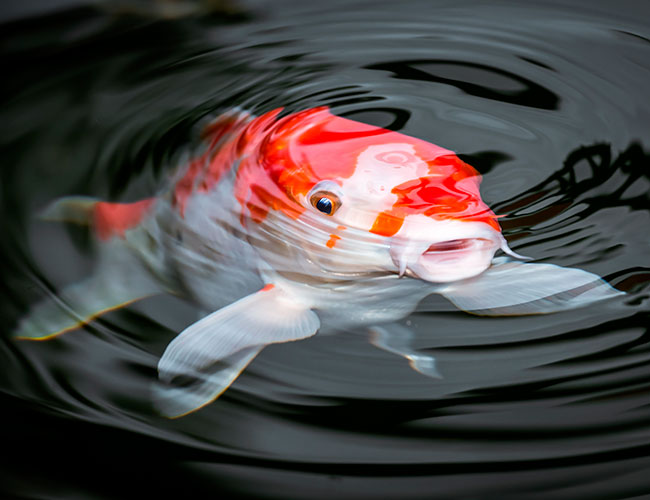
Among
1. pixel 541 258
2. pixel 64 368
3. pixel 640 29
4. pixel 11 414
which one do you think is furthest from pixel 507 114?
pixel 11 414

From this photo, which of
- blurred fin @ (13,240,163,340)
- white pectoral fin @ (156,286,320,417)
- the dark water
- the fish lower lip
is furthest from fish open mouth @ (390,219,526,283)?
blurred fin @ (13,240,163,340)

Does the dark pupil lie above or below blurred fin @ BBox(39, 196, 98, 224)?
above

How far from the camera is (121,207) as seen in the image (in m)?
1.51

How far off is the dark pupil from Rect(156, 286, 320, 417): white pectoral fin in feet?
0.64

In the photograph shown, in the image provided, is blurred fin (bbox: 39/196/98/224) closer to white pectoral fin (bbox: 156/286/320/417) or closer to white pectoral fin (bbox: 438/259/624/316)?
white pectoral fin (bbox: 156/286/320/417)

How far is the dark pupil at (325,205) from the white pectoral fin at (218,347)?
0.20 m

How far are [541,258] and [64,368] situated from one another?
2.99ft

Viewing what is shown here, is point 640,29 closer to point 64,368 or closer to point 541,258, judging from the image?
point 541,258

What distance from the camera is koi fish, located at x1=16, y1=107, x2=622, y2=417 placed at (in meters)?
1.18

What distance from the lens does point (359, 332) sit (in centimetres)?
126

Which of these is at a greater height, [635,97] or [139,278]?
[635,97]

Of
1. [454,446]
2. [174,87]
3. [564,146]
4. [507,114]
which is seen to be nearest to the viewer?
[454,446]

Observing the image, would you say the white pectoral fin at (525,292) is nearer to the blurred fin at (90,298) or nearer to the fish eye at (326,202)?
the fish eye at (326,202)

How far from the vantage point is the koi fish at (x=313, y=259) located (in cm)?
118
